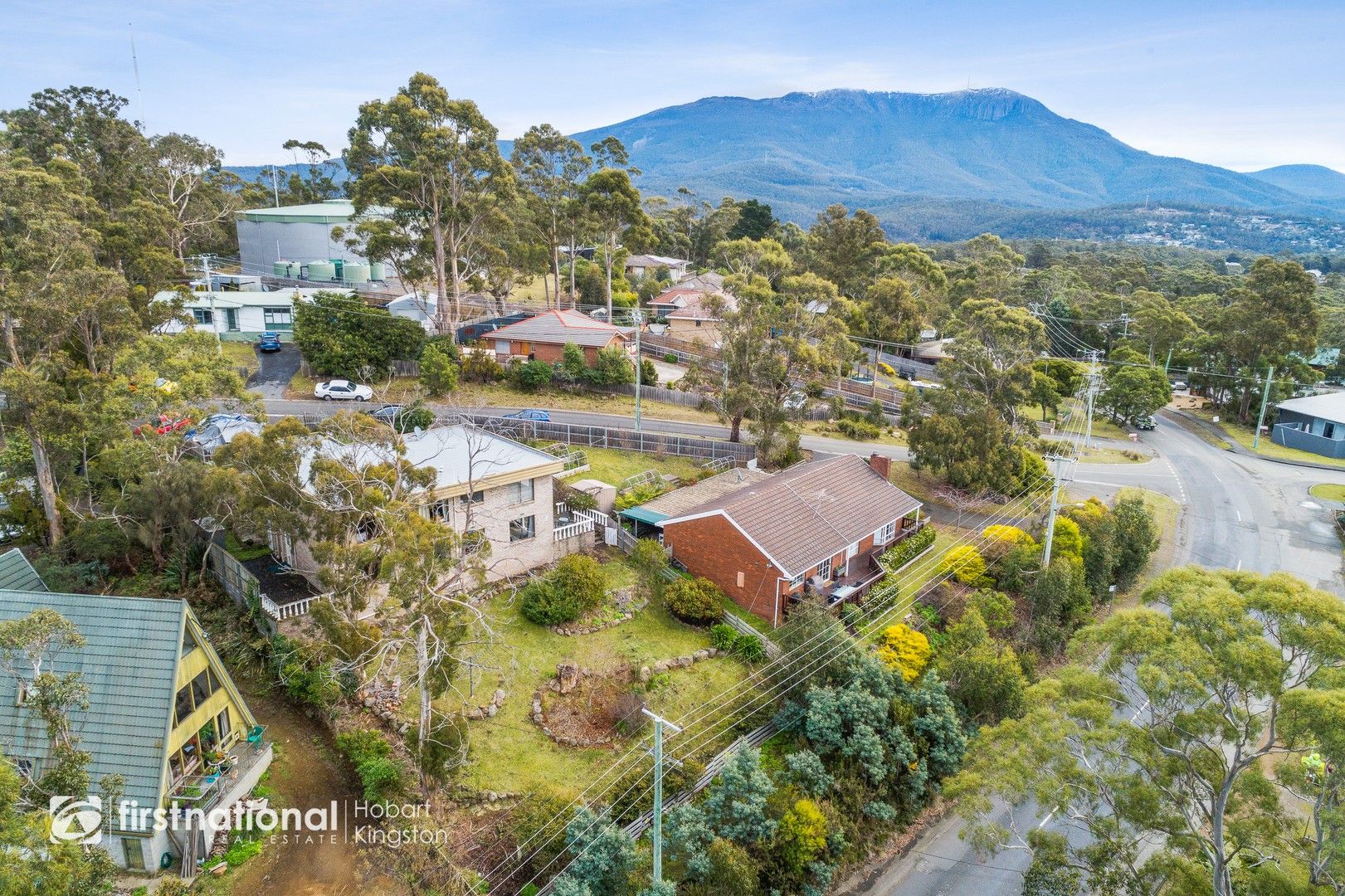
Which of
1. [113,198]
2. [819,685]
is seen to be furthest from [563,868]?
[113,198]

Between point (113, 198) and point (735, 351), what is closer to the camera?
point (735, 351)

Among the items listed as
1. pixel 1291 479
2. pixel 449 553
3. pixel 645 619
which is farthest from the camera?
pixel 1291 479

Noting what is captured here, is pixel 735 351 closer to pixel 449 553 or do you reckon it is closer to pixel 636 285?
pixel 449 553

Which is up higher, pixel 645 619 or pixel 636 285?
pixel 636 285

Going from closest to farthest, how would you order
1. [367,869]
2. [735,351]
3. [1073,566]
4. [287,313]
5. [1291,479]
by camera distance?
[367,869] < [1073,566] < [735,351] < [1291,479] < [287,313]

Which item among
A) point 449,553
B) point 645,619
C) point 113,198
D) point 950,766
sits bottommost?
point 950,766

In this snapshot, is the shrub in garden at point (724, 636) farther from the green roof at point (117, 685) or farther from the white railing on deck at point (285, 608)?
the green roof at point (117, 685)

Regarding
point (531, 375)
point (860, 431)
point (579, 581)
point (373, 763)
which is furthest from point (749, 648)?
point (531, 375)

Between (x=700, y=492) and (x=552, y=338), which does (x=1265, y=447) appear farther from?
(x=552, y=338)
